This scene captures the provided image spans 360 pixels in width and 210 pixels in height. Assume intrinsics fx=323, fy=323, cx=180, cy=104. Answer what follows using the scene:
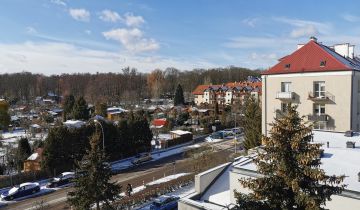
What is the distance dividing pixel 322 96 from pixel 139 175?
63.5 feet

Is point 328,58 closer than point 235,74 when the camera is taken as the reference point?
Yes

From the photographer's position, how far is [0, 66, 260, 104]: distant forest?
118475 mm

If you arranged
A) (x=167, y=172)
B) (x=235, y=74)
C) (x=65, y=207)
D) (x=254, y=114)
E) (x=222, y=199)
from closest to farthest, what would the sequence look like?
(x=222, y=199) → (x=65, y=207) → (x=167, y=172) → (x=254, y=114) → (x=235, y=74)

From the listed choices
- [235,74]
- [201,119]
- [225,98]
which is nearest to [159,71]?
[235,74]

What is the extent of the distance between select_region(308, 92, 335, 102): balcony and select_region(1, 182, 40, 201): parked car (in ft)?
84.7

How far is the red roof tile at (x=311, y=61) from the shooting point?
91.4 feet

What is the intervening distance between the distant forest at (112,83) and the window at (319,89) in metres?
84.0

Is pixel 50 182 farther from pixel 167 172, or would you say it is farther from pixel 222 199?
pixel 222 199

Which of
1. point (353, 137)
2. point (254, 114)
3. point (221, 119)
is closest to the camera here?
point (353, 137)

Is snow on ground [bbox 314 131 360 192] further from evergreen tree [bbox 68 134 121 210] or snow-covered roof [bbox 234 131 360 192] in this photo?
evergreen tree [bbox 68 134 121 210]

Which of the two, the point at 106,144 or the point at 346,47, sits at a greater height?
the point at 346,47

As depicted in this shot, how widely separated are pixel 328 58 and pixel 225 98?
62792 mm

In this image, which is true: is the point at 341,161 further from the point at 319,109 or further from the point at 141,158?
the point at 141,158

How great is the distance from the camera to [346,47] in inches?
1260
